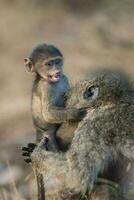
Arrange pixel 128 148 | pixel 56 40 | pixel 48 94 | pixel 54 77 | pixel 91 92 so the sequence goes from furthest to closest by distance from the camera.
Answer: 1. pixel 56 40
2. pixel 54 77
3. pixel 48 94
4. pixel 91 92
5. pixel 128 148

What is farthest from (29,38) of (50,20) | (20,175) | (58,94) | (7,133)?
(58,94)

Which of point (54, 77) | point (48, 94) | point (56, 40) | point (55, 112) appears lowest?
point (56, 40)

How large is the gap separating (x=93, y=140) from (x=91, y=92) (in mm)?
373

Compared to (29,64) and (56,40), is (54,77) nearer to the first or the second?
(29,64)

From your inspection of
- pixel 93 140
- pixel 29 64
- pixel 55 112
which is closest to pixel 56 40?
pixel 29 64

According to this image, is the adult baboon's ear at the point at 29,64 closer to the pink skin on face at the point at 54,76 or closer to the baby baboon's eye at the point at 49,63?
the baby baboon's eye at the point at 49,63

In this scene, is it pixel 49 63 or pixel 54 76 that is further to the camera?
pixel 49 63

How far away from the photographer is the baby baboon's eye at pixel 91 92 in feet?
26.7

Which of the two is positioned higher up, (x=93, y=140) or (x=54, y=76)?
(x=54, y=76)

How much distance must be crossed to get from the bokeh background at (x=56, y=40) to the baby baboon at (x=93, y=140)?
38.0 ft

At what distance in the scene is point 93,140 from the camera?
798cm

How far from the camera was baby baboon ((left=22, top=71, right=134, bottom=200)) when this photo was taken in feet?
26.1

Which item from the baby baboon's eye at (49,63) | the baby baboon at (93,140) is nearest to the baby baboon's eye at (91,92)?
the baby baboon at (93,140)

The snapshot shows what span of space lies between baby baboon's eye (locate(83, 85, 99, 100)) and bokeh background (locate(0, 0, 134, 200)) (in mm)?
11703
